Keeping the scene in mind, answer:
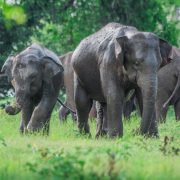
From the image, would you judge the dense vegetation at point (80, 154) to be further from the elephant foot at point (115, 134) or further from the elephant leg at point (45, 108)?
the elephant leg at point (45, 108)

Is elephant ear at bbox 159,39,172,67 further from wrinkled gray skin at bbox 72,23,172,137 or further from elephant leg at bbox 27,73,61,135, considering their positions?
elephant leg at bbox 27,73,61,135

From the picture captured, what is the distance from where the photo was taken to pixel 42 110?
44.0ft

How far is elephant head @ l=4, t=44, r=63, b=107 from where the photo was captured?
13719 millimetres

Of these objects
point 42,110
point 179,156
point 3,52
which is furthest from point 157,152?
point 3,52

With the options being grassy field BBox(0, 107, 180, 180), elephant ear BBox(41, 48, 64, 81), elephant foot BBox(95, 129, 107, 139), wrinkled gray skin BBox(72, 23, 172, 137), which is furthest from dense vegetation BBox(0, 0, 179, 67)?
grassy field BBox(0, 107, 180, 180)

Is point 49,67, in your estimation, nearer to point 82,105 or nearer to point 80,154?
point 82,105

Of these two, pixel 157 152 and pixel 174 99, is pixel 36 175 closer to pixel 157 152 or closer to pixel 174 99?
pixel 157 152

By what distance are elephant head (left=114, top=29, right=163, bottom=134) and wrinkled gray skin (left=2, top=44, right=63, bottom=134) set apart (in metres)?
1.91

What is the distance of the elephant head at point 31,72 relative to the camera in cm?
1372

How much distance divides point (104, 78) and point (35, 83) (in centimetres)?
179

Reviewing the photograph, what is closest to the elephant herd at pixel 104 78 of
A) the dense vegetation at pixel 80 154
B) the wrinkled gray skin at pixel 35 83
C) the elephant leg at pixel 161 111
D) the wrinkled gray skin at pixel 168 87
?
the wrinkled gray skin at pixel 35 83

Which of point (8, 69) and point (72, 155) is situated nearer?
point (72, 155)

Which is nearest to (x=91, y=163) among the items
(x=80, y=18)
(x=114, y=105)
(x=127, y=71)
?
(x=114, y=105)

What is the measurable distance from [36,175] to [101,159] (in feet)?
2.22
